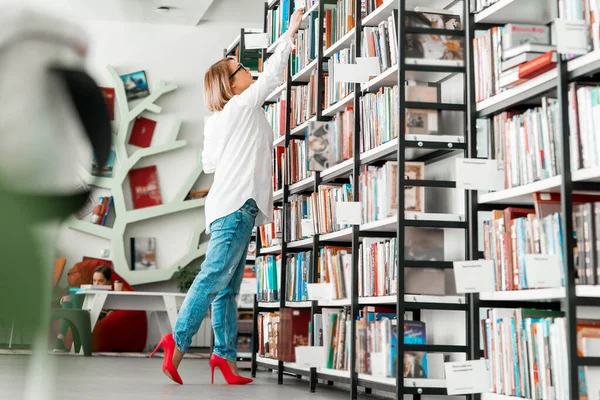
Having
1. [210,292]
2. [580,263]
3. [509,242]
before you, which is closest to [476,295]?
[509,242]

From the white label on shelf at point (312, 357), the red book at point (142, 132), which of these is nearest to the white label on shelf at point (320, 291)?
the white label on shelf at point (312, 357)

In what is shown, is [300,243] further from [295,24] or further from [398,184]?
[398,184]

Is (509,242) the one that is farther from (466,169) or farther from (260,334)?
(260,334)

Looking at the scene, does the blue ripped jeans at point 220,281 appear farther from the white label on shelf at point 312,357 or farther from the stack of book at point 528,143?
the stack of book at point 528,143

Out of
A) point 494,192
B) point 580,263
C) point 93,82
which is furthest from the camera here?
point 494,192

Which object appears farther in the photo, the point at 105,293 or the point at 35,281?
the point at 105,293

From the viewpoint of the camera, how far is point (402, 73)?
275 centimetres

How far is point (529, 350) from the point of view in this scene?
6.96 feet

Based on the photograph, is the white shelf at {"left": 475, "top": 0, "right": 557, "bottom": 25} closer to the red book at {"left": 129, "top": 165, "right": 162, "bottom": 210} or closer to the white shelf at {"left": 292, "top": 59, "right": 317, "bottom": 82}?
the white shelf at {"left": 292, "top": 59, "right": 317, "bottom": 82}

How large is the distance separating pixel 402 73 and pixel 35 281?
8.04ft

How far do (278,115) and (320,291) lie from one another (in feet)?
5.26

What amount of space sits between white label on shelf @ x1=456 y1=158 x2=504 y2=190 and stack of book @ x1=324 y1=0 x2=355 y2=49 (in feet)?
4.83

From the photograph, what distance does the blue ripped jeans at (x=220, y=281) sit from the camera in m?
3.39

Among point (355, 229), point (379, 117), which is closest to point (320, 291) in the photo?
point (355, 229)
